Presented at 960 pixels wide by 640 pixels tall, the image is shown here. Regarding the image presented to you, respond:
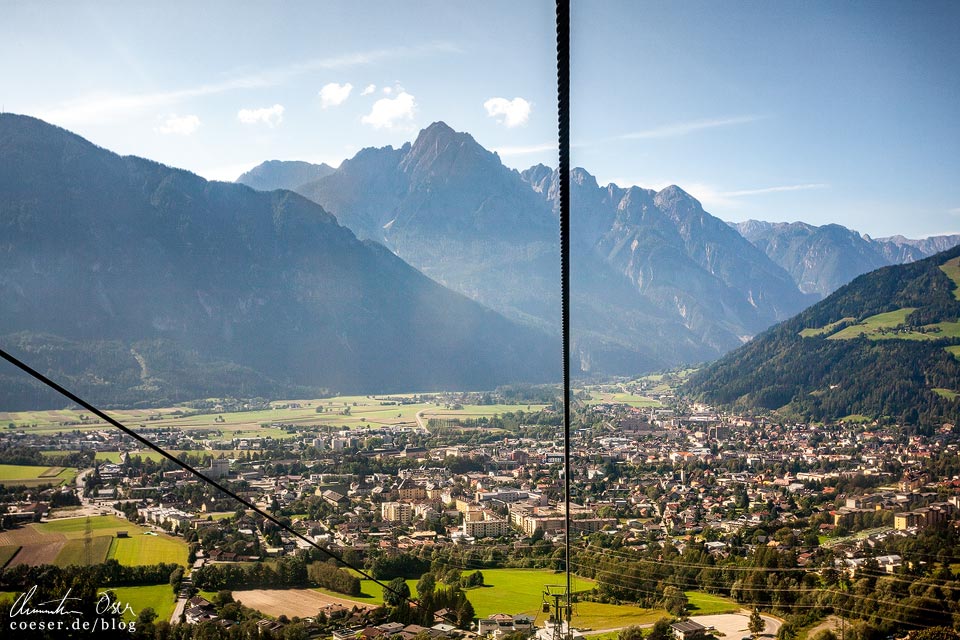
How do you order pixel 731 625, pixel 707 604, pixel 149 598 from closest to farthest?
pixel 731 625
pixel 149 598
pixel 707 604

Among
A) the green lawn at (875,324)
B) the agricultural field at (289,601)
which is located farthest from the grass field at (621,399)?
the agricultural field at (289,601)

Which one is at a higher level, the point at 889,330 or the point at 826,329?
the point at 826,329

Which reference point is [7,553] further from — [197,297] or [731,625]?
[197,297]

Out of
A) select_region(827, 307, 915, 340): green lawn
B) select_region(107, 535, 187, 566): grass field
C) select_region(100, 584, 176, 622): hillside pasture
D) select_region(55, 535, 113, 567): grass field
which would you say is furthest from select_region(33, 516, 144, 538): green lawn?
select_region(827, 307, 915, 340): green lawn

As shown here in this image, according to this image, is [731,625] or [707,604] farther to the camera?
[707,604]
